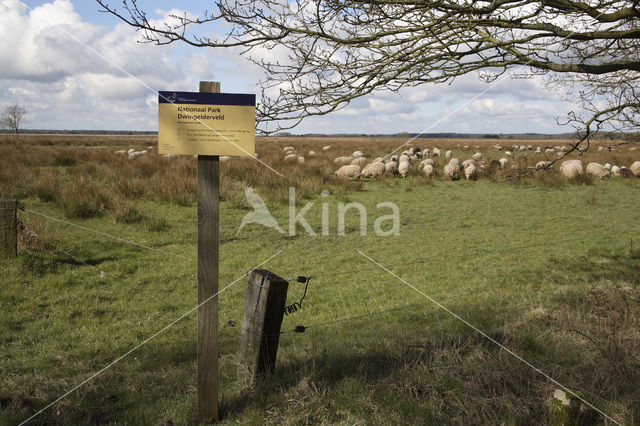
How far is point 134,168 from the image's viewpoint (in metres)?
16.0

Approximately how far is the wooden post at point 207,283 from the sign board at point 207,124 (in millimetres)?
113

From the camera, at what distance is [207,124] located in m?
2.60

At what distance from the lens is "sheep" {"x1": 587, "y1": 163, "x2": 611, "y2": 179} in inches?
716

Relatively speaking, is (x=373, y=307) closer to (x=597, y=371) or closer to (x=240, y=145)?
(x=597, y=371)

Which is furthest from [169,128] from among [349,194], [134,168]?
[134,168]

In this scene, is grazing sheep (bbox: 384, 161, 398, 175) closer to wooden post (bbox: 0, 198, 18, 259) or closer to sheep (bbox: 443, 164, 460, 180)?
sheep (bbox: 443, 164, 460, 180)

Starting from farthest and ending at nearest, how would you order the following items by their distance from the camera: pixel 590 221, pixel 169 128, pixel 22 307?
pixel 590 221 → pixel 22 307 → pixel 169 128

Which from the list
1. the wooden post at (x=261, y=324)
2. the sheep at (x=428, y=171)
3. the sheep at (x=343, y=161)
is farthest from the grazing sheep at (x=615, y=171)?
the wooden post at (x=261, y=324)

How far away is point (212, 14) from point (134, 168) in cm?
1366

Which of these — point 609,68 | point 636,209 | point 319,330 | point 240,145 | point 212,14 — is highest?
point 212,14

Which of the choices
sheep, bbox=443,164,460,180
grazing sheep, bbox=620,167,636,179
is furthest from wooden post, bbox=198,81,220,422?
grazing sheep, bbox=620,167,636,179

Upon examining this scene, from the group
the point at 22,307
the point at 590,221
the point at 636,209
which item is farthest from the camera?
the point at 636,209

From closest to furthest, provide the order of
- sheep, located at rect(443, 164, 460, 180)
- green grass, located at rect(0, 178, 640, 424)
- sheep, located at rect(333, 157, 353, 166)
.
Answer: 1. green grass, located at rect(0, 178, 640, 424)
2. sheep, located at rect(443, 164, 460, 180)
3. sheep, located at rect(333, 157, 353, 166)

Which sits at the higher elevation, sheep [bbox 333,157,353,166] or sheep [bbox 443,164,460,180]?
sheep [bbox 333,157,353,166]
